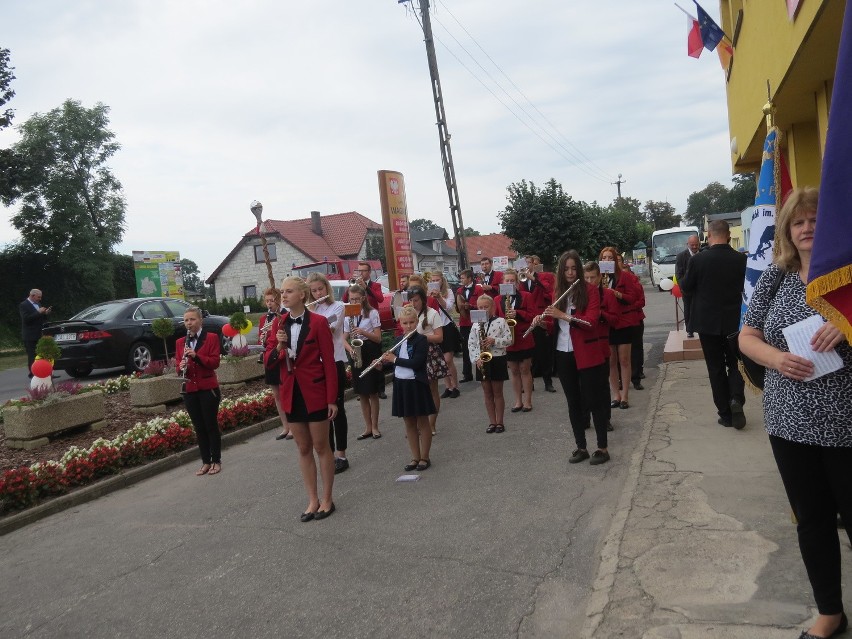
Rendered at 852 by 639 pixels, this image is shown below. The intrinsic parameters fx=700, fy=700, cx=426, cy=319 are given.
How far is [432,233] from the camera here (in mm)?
83188

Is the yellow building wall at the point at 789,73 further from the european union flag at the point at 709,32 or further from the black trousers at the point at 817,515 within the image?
the black trousers at the point at 817,515

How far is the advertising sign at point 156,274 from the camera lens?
3941 centimetres

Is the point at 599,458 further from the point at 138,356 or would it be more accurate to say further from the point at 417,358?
the point at 138,356

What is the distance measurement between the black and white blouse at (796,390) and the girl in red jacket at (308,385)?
136 inches

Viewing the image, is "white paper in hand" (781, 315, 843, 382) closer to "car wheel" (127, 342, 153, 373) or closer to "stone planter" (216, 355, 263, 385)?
"stone planter" (216, 355, 263, 385)

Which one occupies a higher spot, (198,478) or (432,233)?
(432,233)

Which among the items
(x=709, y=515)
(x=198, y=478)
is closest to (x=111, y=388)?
(x=198, y=478)

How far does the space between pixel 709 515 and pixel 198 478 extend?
527 cm

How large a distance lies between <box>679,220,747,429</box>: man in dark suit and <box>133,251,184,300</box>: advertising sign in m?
35.5

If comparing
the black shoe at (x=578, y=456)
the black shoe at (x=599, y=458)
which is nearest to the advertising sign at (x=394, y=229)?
the black shoe at (x=578, y=456)

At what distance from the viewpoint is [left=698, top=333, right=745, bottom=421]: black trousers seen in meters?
6.64

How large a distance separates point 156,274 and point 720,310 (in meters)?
37.9

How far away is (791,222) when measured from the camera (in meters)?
2.87

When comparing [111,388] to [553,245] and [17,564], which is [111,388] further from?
[553,245]
